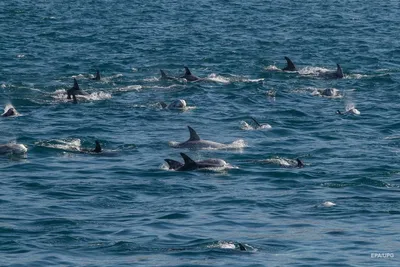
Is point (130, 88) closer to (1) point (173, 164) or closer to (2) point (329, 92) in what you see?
(2) point (329, 92)

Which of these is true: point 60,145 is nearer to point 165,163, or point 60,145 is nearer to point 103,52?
point 165,163

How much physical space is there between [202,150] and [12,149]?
6052 millimetres

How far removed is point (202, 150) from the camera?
37.8 m

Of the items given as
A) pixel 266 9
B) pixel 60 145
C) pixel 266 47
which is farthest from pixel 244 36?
pixel 60 145

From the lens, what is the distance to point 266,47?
2522 inches

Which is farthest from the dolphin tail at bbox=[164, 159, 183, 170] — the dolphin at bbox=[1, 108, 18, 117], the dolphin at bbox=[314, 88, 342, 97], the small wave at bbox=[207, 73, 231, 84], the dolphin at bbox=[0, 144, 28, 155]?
the small wave at bbox=[207, 73, 231, 84]

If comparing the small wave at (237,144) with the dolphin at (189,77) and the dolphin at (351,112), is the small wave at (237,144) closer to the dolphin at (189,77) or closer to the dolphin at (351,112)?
the dolphin at (351,112)

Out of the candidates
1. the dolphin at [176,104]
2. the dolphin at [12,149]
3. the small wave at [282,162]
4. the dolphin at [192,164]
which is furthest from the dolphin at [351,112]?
the dolphin at [12,149]

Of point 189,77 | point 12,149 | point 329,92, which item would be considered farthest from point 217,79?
point 12,149

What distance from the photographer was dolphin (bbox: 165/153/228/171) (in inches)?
1368

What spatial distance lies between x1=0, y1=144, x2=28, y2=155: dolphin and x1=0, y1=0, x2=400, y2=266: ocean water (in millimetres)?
378

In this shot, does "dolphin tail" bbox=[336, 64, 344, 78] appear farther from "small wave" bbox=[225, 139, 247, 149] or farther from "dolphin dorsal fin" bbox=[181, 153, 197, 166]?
"dolphin dorsal fin" bbox=[181, 153, 197, 166]

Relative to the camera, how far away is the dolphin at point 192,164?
Result: 34750mm

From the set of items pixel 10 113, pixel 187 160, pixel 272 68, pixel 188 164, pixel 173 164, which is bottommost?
pixel 272 68
